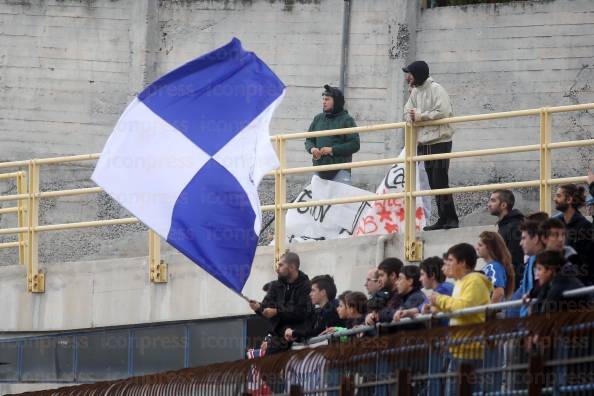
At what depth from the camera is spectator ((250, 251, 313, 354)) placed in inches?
595

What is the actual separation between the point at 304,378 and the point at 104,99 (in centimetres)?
1393

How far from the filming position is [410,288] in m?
13.8

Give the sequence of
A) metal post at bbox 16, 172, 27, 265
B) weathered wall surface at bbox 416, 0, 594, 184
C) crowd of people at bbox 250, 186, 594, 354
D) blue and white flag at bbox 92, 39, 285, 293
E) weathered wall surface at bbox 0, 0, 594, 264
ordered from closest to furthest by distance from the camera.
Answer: crowd of people at bbox 250, 186, 594, 354
blue and white flag at bbox 92, 39, 285, 293
metal post at bbox 16, 172, 27, 265
weathered wall surface at bbox 416, 0, 594, 184
weathered wall surface at bbox 0, 0, 594, 264

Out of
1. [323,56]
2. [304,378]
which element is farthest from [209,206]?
[323,56]

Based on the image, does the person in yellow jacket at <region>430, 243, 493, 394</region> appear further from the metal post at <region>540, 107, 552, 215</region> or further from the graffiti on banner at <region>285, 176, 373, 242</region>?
the graffiti on banner at <region>285, 176, 373, 242</region>

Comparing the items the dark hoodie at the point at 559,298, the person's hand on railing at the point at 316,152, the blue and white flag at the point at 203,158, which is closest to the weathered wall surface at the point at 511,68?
the person's hand on railing at the point at 316,152

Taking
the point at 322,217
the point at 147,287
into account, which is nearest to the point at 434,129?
the point at 322,217

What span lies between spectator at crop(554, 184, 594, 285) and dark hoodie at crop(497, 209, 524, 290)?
3.79 feet

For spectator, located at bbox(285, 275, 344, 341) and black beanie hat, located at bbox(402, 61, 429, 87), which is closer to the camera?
spectator, located at bbox(285, 275, 344, 341)

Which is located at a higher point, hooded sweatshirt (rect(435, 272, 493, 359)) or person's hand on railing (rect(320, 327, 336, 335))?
hooded sweatshirt (rect(435, 272, 493, 359))

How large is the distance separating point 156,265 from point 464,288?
6640 millimetres

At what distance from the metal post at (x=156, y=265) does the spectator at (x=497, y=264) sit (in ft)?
19.6

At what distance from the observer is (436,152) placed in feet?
56.6

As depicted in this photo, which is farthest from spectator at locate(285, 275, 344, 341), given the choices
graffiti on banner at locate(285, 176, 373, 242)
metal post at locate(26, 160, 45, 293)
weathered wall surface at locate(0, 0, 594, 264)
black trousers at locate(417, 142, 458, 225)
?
weathered wall surface at locate(0, 0, 594, 264)
